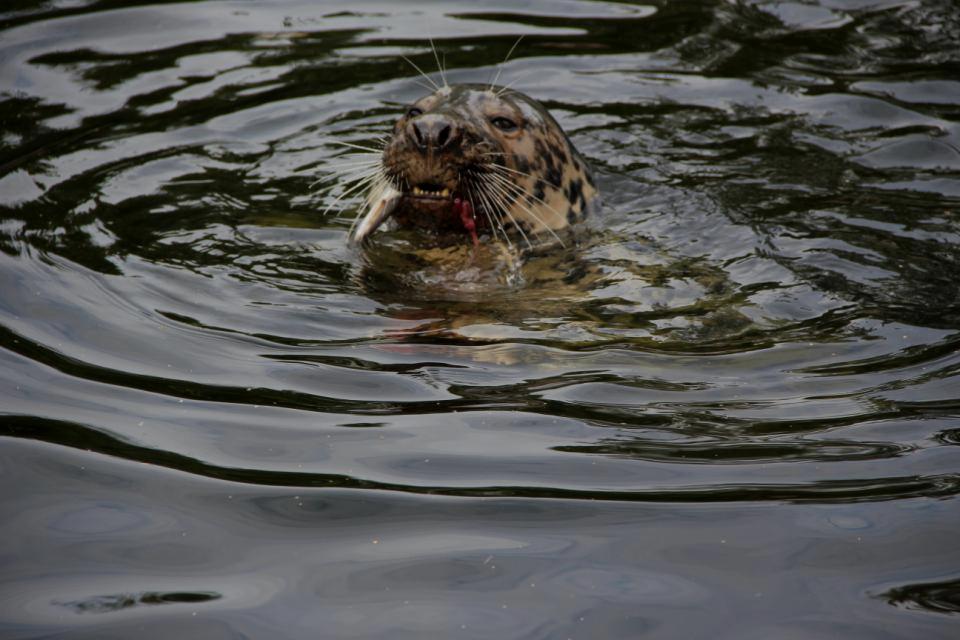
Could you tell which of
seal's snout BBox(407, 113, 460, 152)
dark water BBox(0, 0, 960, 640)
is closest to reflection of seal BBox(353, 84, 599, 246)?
seal's snout BBox(407, 113, 460, 152)

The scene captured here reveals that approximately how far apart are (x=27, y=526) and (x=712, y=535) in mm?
2147

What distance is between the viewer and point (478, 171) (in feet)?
20.7

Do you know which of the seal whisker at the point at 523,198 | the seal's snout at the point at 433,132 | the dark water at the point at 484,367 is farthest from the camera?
the seal whisker at the point at 523,198

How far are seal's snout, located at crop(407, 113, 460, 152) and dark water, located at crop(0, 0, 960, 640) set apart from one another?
19.4 inches

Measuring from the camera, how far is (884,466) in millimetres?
4195

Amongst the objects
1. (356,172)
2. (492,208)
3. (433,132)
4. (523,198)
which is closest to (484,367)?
(433,132)

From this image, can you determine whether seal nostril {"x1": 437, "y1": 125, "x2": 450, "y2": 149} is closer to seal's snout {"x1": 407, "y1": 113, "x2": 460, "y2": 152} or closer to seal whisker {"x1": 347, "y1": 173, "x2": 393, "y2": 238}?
seal's snout {"x1": 407, "y1": 113, "x2": 460, "y2": 152}

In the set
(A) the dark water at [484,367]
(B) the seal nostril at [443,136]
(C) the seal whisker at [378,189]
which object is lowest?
(A) the dark water at [484,367]

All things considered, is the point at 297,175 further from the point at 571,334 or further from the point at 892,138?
the point at 892,138

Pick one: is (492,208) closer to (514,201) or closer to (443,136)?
(514,201)

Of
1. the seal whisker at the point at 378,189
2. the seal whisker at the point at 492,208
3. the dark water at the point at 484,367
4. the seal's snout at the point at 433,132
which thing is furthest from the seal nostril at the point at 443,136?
the dark water at the point at 484,367

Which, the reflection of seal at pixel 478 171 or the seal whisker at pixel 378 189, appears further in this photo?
the seal whisker at pixel 378 189

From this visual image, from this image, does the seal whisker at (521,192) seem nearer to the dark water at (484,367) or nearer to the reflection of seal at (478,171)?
the reflection of seal at (478,171)

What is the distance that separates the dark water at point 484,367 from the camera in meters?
3.62
